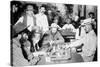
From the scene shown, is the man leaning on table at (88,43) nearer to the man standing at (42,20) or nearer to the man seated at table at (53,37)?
the man seated at table at (53,37)

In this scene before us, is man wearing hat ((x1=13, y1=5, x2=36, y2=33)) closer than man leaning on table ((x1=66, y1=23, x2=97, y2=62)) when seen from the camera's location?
Answer: Yes

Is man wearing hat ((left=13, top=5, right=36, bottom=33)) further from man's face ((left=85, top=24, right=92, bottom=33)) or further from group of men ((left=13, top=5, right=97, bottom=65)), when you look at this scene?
man's face ((left=85, top=24, right=92, bottom=33))

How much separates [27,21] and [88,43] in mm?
762

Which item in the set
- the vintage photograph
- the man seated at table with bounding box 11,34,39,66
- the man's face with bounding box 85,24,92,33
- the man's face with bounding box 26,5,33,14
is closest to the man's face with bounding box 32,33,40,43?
the vintage photograph

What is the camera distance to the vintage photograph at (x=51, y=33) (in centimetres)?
194

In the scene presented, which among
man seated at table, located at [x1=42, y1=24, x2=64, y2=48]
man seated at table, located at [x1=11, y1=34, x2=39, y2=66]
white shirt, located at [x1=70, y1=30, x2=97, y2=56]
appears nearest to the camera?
man seated at table, located at [x1=11, y1=34, x2=39, y2=66]

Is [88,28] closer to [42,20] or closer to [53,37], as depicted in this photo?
[53,37]

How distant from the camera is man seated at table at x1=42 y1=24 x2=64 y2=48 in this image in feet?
6.65

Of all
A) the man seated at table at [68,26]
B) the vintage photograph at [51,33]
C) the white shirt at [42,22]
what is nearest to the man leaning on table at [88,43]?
the vintage photograph at [51,33]

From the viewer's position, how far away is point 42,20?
202 cm

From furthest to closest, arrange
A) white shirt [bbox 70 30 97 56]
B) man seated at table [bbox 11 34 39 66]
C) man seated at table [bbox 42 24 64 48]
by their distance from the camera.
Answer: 1. white shirt [bbox 70 30 97 56]
2. man seated at table [bbox 42 24 64 48]
3. man seated at table [bbox 11 34 39 66]

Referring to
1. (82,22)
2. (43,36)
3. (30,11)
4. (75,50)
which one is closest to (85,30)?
(82,22)

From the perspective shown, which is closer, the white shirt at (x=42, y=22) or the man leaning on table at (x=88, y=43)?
the white shirt at (x=42, y=22)

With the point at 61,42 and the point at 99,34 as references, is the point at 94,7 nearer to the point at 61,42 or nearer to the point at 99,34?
the point at 99,34
